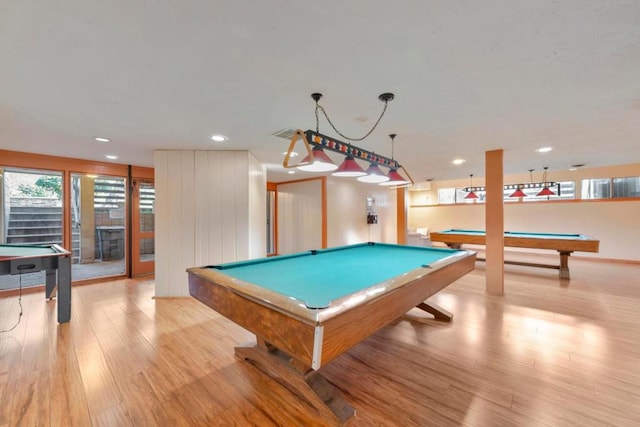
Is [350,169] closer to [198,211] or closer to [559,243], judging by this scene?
[198,211]

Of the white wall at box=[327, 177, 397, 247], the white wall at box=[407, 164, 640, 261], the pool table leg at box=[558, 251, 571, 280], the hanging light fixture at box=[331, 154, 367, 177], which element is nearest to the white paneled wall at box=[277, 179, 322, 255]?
the white wall at box=[327, 177, 397, 247]

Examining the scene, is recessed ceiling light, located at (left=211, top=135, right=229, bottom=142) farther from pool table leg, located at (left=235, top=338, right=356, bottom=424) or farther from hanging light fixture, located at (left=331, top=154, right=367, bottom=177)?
pool table leg, located at (left=235, top=338, right=356, bottom=424)

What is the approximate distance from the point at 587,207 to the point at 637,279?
9.11 ft

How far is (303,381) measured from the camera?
5.62 ft

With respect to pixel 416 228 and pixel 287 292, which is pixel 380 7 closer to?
pixel 287 292

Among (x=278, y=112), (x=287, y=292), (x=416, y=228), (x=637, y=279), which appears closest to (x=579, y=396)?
(x=287, y=292)

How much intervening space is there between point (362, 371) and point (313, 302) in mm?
1113

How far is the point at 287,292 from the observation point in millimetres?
1613

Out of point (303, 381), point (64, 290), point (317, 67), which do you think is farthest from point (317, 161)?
point (64, 290)

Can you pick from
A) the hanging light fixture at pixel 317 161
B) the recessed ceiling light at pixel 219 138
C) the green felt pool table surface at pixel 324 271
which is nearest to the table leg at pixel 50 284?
the recessed ceiling light at pixel 219 138

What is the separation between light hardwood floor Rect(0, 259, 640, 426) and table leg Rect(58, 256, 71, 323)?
0.36 feet

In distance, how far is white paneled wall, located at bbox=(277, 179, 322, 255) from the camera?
664cm

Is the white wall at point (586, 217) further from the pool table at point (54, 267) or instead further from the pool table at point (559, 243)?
the pool table at point (54, 267)

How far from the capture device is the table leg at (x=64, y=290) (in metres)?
2.89
